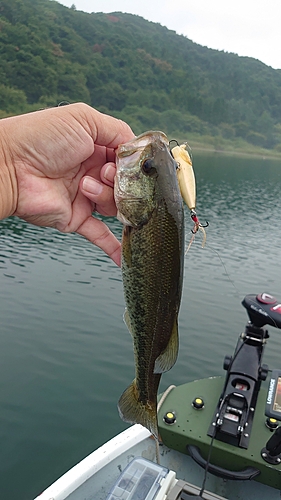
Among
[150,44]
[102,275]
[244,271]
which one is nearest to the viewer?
[102,275]

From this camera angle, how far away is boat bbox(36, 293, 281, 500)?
3.55 meters

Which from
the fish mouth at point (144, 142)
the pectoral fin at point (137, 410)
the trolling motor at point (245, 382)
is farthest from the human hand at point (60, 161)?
the trolling motor at point (245, 382)

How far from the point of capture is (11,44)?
95500 mm

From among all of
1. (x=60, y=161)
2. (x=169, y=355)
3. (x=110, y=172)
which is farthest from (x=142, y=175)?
(x=169, y=355)

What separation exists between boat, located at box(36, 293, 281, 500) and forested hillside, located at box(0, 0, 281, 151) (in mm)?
76684

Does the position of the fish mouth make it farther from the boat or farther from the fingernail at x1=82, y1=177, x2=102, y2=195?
the boat

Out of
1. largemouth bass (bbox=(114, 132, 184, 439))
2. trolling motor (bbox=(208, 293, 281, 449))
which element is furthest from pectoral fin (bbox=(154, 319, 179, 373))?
trolling motor (bbox=(208, 293, 281, 449))

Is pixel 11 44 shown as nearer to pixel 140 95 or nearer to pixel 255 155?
pixel 140 95

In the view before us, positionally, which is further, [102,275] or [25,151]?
[102,275]

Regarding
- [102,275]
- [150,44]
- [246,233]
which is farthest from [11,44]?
[102,275]

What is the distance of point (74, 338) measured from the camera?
36.5 ft

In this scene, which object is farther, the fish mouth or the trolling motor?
the trolling motor

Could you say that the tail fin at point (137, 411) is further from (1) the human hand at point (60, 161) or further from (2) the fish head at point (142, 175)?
(1) the human hand at point (60, 161)

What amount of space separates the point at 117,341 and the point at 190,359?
196 centimetres
